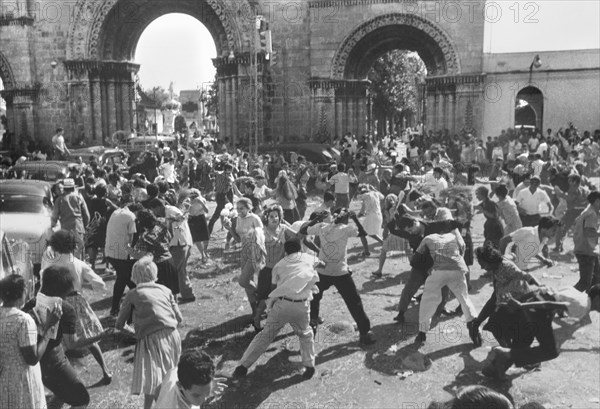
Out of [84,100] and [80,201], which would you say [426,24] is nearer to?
[84,100]

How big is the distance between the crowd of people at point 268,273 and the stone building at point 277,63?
1124 cm

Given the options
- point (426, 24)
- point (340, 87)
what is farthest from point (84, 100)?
point (426, 24)

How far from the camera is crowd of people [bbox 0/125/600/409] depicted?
15.5 ft

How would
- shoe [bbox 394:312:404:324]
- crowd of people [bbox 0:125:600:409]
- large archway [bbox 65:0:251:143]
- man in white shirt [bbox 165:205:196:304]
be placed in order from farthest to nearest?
large archway [bbox 65:0:251:143]
man in white shirt [bbox 165:205:196:304]
shoe [bbox 394:312:404:324]
crowd of people [bbox 0:125:600:409]

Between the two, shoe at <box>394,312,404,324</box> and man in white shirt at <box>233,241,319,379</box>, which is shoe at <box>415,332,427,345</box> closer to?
shoe at <box>394,312,404,324</box>

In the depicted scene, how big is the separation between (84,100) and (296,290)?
2197cm

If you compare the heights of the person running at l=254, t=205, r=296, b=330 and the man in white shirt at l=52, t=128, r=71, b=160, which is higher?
the man in white shirt at l=52, t=128, r=71, b=160

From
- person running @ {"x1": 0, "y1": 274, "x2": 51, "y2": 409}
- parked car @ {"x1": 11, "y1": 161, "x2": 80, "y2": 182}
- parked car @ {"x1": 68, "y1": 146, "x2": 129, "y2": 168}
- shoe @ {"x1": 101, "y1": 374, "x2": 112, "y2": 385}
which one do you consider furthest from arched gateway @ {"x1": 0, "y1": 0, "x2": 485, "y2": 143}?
person running @ {"x1": 0, "y1": 274, "x2": 51, "y2": 409}

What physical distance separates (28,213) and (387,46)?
19.0m

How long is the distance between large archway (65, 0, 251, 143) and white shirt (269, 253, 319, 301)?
1854 centimetres

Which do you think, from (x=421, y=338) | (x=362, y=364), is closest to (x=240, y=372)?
(x=362, y=364)

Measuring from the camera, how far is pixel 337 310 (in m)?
8.63

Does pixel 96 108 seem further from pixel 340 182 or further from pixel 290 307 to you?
pixel 290 307

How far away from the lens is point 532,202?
10406 mm
